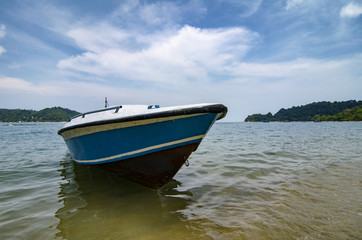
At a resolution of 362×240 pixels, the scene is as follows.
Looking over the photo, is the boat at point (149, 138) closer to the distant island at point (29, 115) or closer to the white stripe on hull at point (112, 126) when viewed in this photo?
the white stripe on hull at point (112, 126)

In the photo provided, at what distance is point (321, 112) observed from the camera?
12162 cm

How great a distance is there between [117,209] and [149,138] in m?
1.28

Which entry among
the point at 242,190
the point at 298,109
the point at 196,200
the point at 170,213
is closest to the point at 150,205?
the point at 170,213

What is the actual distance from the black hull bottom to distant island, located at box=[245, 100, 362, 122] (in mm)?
122855

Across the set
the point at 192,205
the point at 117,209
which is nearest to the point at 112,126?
the point at 117,209

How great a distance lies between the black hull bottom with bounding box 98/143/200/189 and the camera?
3.49m

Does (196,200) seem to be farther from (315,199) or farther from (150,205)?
(315,199)

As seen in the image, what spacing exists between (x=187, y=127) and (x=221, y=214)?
145cm

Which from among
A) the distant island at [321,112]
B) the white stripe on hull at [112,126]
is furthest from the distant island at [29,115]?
the distant island at [321,112]

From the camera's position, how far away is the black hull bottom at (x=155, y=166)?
3.49 metres

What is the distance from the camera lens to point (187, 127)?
10.7 ft

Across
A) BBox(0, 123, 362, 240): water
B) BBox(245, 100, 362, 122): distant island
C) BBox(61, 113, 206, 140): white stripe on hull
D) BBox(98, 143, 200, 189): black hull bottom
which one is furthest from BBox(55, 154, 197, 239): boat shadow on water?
BBox(245, 100, 362, 122): distant island

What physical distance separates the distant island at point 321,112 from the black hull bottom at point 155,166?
123 meters

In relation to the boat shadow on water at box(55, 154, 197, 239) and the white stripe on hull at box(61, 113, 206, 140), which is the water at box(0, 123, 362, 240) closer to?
the boat shadow on water at box(55, 154, 197, 239)
